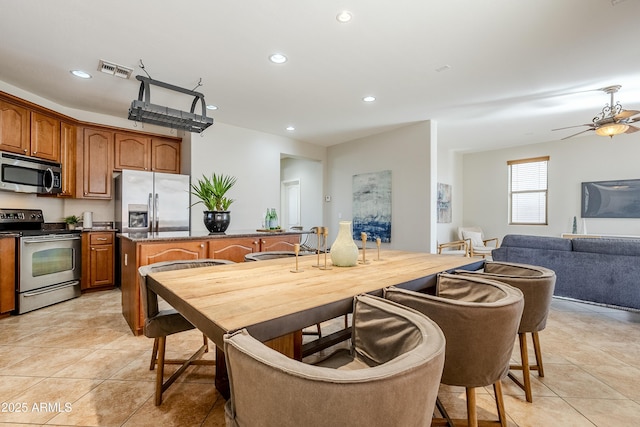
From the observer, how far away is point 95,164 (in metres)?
4.27

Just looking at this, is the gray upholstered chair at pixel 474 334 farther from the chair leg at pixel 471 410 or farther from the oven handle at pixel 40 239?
the oven handle at pixel 40 239

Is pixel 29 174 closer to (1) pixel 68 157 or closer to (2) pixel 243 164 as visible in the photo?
(1) pixel 68 157

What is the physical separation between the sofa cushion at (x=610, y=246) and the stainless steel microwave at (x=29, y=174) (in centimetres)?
617

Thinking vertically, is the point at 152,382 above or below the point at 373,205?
below

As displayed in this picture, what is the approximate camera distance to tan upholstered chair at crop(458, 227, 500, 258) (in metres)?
6.07

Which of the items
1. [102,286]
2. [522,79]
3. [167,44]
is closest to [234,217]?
[102,286]

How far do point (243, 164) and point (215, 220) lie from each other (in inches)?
87.6

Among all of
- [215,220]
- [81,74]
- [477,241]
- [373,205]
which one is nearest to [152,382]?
[215,220]

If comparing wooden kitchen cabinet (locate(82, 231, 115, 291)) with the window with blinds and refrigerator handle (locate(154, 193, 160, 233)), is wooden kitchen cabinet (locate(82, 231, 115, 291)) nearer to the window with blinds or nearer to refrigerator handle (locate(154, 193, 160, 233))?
refrigerator handle (locate(154, 193, 160, 233))

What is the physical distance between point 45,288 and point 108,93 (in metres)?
2.39

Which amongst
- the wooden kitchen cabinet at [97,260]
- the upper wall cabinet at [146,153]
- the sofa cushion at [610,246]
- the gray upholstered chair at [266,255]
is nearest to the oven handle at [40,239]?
the wooden kitchen cabinet at [97,260]

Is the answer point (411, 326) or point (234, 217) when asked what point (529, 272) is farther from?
point (234, 217)

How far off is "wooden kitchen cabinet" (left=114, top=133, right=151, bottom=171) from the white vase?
3.99 meters

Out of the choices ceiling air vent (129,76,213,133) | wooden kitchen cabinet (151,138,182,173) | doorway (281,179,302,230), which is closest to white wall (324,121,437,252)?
doorway (281,179,302,230)
